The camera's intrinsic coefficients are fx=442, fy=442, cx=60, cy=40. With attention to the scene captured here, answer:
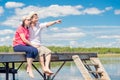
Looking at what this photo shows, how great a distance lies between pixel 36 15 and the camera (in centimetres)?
1005

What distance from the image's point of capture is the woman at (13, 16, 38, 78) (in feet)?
33.0

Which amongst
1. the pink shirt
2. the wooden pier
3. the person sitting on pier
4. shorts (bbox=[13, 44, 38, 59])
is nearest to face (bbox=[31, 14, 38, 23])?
the person sitting on pier

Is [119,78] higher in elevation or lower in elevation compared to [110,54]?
higher

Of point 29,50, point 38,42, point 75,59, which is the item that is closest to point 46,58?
point 38,42

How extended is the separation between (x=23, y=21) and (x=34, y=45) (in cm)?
61

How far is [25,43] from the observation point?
10141mm

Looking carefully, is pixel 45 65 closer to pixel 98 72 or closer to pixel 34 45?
pixel 34 45

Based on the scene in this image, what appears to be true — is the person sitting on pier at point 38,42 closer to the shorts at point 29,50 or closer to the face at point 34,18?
the face at point 34,18

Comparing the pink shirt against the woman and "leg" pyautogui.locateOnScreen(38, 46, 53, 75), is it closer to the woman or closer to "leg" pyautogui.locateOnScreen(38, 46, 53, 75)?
the woman

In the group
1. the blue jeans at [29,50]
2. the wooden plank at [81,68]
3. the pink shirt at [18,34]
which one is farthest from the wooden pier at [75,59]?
the pink shirt at [18,34]

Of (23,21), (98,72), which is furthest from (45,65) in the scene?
(98,72)

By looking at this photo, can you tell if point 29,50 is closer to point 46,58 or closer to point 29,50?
point 29,50

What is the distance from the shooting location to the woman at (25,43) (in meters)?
10.1

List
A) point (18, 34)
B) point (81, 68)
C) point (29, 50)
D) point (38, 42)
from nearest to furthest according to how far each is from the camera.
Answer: point (29, 50) < point (18, 34) < point (38, 42) < point (81, 68)
